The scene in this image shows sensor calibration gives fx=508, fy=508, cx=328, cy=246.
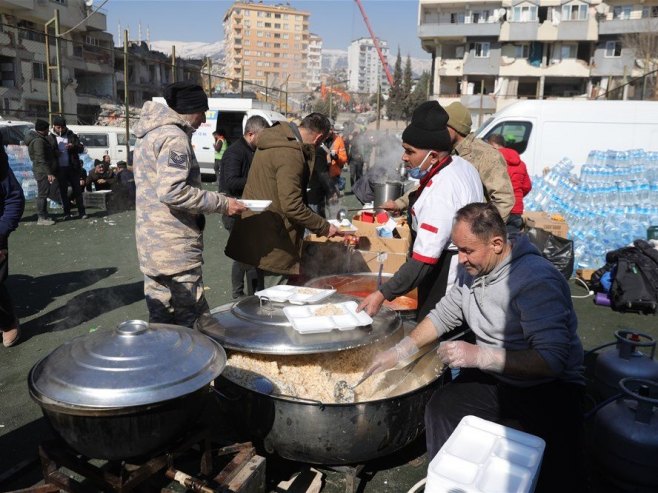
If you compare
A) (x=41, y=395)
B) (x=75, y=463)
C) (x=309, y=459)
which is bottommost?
(x=309, y=459)

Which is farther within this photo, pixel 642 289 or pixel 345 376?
pixel 642 289

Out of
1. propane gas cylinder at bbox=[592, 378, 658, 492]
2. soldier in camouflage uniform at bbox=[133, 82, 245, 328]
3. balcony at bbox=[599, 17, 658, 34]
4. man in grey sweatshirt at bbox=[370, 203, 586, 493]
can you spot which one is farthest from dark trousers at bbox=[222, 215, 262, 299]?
balcony at bbox=[599, 17, 658, 34]

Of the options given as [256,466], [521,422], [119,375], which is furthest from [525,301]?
[119,375]

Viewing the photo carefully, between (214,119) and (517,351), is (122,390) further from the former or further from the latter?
(214,119)

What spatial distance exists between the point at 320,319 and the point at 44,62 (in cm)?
3945

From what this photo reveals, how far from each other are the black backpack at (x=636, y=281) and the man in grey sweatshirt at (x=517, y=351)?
13.2 feet

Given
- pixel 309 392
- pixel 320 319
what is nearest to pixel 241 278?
pixel 320 319

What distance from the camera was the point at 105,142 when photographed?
16281mm

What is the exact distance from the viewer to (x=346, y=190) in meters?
17.0

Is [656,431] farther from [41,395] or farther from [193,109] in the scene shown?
[193,109]

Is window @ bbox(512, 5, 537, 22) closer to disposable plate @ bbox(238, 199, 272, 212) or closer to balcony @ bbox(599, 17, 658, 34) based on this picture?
balcony @ bbox(599, 17, 658, 34)

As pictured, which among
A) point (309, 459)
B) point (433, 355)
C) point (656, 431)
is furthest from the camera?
point (433, 355)

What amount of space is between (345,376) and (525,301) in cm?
110

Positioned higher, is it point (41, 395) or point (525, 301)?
point (525, 301)
